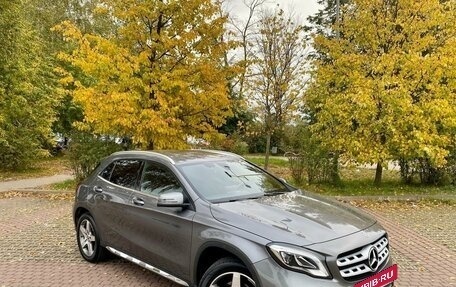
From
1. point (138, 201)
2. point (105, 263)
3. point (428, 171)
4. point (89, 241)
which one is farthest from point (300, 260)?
point (428, 171)

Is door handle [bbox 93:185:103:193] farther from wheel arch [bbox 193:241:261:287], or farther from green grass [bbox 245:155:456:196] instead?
green grass [bbox 245:155:456:196]

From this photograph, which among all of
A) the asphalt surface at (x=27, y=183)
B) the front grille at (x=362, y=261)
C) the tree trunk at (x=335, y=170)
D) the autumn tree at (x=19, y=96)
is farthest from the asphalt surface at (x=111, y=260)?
the autumn tree at (x=19, y=96)

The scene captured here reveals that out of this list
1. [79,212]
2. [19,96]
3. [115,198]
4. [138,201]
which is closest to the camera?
[138,201]

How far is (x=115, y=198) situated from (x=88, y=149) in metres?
7.73

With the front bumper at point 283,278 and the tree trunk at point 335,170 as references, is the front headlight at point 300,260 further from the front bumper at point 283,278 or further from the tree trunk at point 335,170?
the tree trunk at point 335,170

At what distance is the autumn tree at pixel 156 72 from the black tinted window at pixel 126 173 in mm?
4421

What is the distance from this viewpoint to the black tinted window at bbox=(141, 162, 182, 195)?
4.47 metres

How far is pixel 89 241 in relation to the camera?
5844 millimetres

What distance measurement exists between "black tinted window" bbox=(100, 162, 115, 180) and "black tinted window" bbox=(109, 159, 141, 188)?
0.10 m

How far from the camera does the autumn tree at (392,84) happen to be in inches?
399

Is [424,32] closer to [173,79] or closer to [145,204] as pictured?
[173,79]

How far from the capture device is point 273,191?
468 cm

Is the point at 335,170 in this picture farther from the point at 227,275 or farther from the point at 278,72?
the point at 227,275

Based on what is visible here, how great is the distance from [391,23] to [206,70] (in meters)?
4.96
